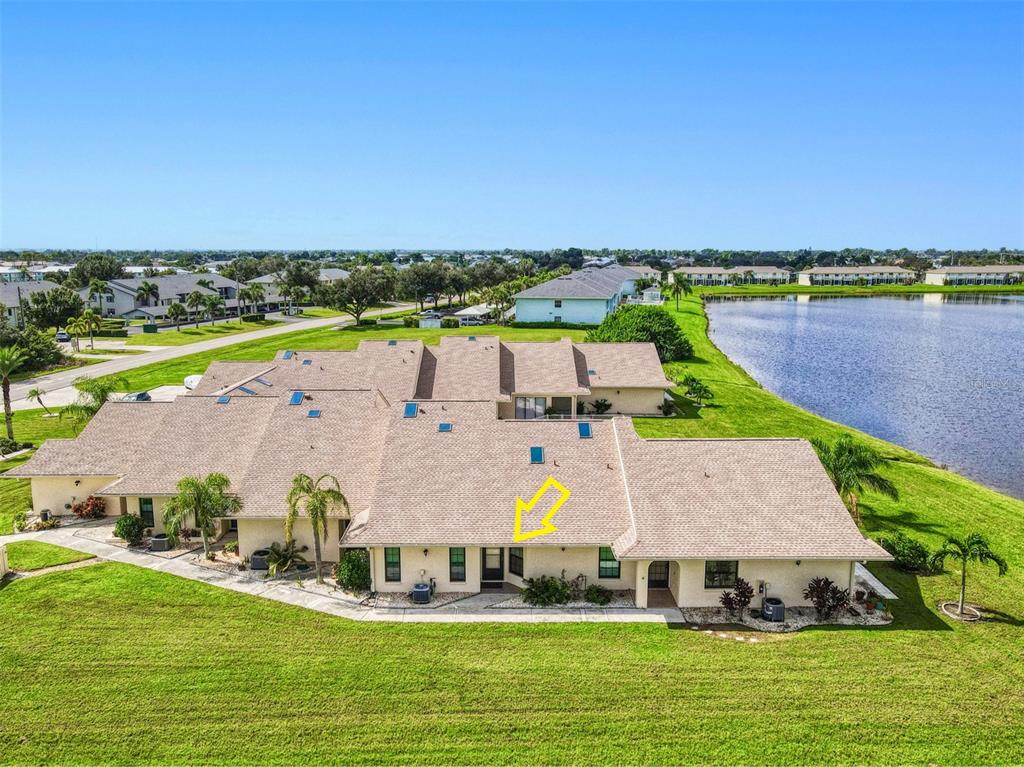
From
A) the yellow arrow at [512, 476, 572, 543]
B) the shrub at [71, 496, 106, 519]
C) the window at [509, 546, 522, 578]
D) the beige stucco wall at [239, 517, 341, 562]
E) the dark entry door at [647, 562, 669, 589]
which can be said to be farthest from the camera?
the shrub at [71, 496, 106, 519]

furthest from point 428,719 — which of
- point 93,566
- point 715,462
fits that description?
point 93,566

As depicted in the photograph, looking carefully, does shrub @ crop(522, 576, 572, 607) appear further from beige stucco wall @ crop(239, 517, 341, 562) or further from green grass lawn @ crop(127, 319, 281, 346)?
green grass lawn @ crop(127, 319, 281, 346)

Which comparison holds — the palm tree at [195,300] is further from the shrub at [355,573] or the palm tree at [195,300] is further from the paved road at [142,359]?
the shrub at [355,573]

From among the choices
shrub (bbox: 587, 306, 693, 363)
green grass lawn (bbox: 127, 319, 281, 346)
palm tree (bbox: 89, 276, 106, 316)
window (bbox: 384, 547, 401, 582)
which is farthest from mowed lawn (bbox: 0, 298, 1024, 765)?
palm tree (bbox: 89, 276, 106, 316)

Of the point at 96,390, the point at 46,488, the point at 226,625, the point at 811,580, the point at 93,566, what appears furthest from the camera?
the point at 96,390

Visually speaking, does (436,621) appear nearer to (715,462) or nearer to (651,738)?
(651,738)

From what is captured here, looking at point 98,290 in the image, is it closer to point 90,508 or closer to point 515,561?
point 90,508
